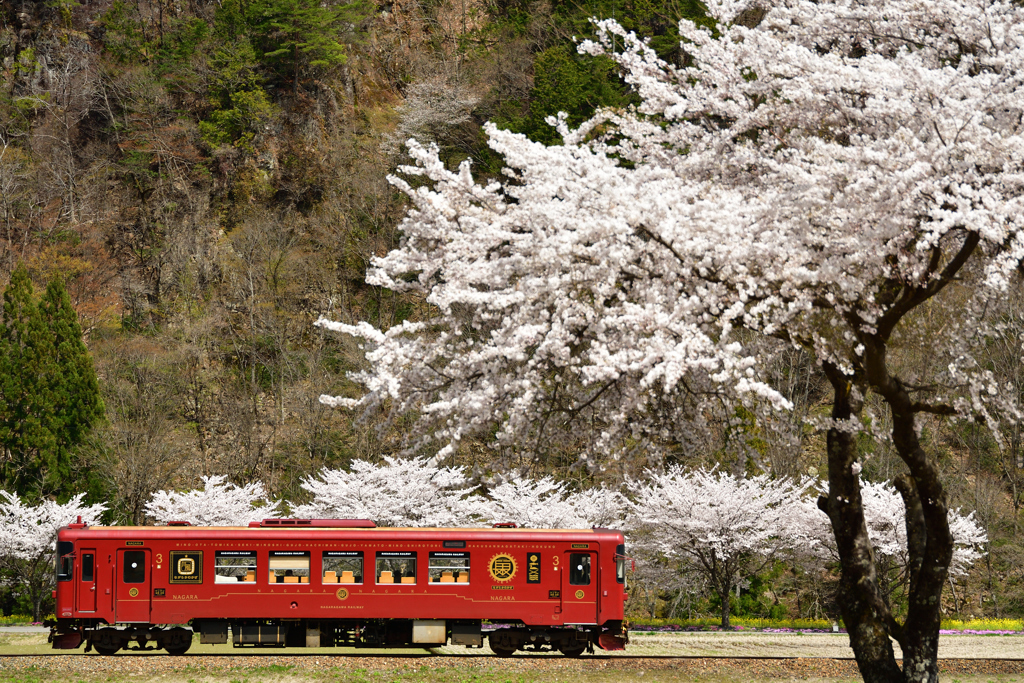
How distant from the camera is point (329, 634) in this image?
14562mm

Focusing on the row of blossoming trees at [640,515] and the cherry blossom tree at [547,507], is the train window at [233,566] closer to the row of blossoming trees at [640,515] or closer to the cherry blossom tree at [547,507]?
the row of blossoming trees at [640,515]

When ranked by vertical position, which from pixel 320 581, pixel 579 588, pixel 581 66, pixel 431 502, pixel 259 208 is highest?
pixel 581 66

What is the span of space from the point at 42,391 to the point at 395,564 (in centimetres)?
2093

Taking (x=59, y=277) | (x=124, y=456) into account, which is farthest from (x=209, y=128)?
(x=124, y=456)

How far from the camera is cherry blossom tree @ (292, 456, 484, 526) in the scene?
24.0 m

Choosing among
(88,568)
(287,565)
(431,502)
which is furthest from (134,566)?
(431,502)

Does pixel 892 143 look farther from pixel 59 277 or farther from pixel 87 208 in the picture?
pixel 87 208

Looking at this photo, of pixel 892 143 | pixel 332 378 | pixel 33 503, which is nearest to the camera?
pixel 892 143

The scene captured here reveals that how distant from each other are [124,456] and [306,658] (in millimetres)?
17839

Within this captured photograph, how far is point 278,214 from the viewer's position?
148 feet

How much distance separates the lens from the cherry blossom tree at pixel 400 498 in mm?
24047

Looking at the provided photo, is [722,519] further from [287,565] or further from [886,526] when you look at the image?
[287,565]

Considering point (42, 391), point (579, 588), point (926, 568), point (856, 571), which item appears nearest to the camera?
point (926, 568)

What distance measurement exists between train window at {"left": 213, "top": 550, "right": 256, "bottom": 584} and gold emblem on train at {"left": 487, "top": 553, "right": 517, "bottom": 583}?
10.9 feet
